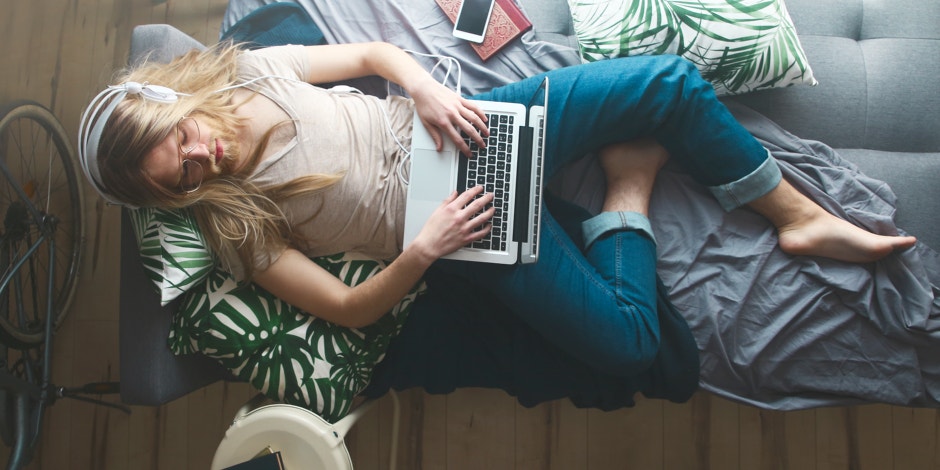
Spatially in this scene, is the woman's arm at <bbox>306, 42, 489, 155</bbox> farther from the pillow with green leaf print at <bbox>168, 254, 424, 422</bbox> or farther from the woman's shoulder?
the pillow with green leaf print at <bbox>168, 254, 424, 422</bbox>

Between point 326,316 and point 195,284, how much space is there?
27 cm

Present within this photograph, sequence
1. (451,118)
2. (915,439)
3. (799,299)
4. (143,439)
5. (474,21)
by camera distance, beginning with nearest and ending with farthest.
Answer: (451,118) → (799,299) → (474,21) → (915,439) → (143,439)

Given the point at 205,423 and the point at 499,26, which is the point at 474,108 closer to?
the point at 499,26

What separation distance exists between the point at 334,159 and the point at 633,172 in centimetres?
67

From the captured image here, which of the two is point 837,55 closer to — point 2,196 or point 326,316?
point 326,316

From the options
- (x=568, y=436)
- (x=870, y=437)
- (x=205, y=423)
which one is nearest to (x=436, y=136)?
(x=568, y=436)

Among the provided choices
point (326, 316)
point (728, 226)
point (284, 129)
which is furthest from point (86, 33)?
point (728, 226)

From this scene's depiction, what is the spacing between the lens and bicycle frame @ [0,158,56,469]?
131 centimetres

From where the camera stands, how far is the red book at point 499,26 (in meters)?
1.37

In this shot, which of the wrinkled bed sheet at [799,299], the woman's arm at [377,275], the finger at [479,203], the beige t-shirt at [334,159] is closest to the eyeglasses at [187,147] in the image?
the beige t-shirt at [334,159]

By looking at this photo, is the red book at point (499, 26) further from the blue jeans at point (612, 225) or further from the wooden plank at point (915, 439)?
the wooden plank at point (915, 439)

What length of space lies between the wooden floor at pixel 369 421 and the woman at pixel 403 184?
1.24 ft

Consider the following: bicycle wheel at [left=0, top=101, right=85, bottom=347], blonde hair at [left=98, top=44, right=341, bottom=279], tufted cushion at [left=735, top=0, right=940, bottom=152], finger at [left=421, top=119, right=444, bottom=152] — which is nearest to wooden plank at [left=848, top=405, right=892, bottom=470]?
tufted cushion at [left=735, top=0, right=940, bottom=152]

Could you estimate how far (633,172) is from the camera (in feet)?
4.23
